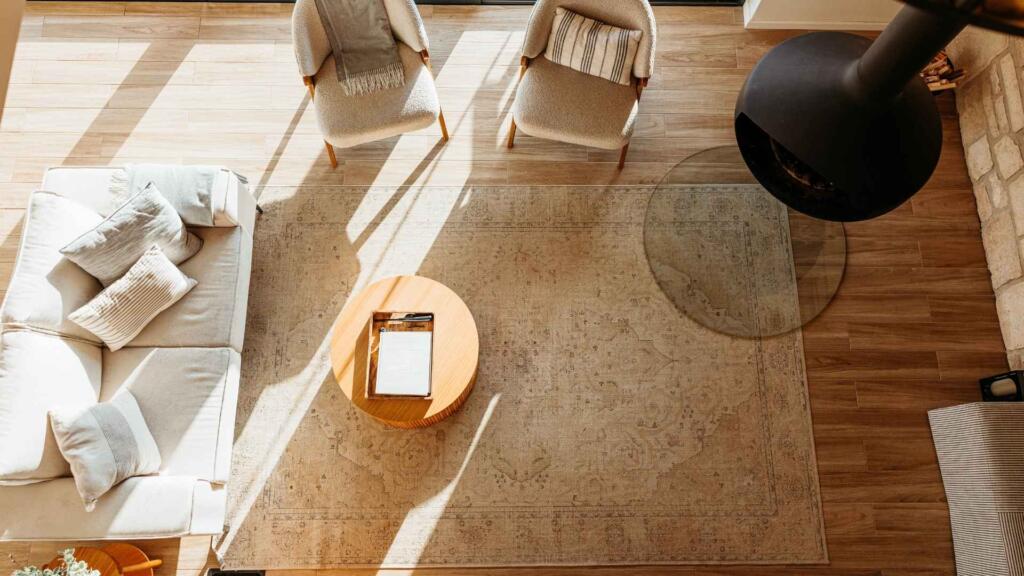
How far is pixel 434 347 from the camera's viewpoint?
9.62ft

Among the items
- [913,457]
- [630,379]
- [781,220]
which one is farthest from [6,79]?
[913,457]

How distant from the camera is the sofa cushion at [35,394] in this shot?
257 cm

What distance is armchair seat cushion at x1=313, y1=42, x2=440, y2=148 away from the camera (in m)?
3.29

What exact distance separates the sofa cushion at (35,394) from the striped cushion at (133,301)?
5.9 inches

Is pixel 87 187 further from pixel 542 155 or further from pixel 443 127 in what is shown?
pixel 542 155

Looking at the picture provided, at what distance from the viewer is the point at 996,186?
3457 millimetres

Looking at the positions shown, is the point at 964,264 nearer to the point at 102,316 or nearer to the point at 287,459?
the point at 287,459

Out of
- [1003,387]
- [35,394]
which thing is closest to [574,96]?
[1003,387]

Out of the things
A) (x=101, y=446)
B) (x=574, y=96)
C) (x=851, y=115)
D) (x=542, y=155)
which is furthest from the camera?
(x=542, y=155)

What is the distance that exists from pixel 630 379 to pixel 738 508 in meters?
0.79

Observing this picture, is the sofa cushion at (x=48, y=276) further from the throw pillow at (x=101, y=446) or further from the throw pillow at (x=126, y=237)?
the throw pillow at (x=101, y=446)

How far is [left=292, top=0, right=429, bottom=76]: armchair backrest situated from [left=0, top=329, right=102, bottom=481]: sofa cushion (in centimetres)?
168

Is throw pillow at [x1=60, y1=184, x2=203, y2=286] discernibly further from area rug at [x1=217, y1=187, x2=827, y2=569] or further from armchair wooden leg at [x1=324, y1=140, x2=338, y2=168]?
armchair wooden leg at [x1=324, y1=140, x2=338, y2=168]

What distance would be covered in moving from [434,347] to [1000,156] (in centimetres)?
309
